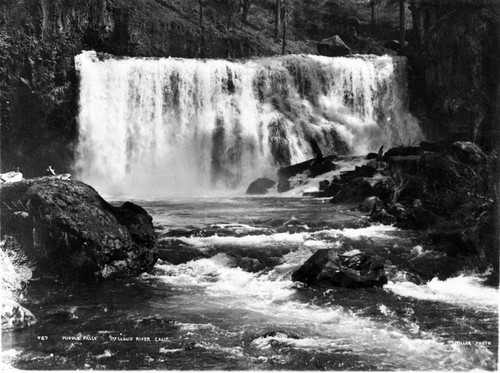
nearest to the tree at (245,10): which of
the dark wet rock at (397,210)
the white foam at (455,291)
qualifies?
the dark wet rock at (397,210)

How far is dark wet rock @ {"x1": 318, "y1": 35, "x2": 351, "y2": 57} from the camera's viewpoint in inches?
2095

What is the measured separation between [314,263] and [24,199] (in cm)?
766

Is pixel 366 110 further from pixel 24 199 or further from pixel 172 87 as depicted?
pixel 24 199

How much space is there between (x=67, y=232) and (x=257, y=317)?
5.76 m

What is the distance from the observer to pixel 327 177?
32844 millimetres

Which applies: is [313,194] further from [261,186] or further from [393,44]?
[393,44]

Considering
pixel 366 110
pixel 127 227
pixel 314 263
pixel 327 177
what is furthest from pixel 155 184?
pixel 314 263

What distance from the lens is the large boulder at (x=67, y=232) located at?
14438mm

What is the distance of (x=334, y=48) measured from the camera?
175 ft

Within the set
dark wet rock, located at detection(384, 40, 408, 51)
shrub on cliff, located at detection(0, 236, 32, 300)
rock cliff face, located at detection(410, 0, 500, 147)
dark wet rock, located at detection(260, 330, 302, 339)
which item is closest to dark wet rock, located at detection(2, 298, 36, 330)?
shrub on cliff, located at detection(0, 236, 32, 300)

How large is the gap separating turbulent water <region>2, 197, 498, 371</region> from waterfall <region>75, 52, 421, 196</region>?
1923cm

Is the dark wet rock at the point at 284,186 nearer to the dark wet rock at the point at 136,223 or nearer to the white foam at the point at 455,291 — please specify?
the dark wet rock at the point at 136,223

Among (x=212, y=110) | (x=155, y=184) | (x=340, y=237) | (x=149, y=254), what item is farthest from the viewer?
(x=212, y=110)

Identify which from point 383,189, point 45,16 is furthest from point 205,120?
point 383,189
